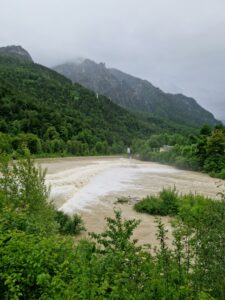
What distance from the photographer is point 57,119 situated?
91625 millimetres

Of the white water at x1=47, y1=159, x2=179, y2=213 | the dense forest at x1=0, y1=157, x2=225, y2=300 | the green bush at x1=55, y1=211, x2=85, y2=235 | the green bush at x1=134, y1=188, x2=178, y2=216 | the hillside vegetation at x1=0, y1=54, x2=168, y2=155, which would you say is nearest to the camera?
the dense forest at x1=0, y1=157, x2=225, y2=300

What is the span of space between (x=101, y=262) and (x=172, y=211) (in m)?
19.9

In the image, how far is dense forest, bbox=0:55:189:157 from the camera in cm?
7775

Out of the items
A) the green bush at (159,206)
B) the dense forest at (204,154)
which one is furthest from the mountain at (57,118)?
the green bush at (159,206)

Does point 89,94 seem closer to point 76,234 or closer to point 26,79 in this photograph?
point 26,79

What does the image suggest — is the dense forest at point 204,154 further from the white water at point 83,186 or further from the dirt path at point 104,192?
the white water at point 83,186

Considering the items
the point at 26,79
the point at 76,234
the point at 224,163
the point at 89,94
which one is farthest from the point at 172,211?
the point at 89,94

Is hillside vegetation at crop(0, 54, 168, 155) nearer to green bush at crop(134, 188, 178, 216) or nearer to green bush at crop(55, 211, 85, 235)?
green bush at crop(134, 188, 178, 216)

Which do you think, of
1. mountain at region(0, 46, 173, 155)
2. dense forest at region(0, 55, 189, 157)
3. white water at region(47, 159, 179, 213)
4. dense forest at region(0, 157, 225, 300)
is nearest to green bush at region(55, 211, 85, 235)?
white water at region(47, 159, 179, 213)

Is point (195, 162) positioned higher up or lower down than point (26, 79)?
lower down

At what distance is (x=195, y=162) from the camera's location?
5697 centimetres

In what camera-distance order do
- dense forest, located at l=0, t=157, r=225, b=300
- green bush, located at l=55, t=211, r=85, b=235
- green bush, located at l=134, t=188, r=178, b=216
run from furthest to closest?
green bush, located at l=134, t=188, r=178, b=216 < green bush, located at l=55, t=211, r=85, b=235 < dense forest, located at l=0, t=157, r=225, b=300

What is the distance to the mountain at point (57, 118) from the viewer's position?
78.1m

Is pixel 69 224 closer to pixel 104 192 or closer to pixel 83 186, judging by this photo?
pixel 104 192
